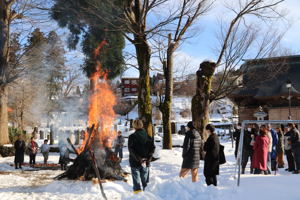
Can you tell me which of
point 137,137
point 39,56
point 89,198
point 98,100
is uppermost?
point 39,56

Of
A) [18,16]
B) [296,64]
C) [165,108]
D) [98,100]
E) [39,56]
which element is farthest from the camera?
[296,64]

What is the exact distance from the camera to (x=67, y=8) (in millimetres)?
13977

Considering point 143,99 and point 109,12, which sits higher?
point 109,12

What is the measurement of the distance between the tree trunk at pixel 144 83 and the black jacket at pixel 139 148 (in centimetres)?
776

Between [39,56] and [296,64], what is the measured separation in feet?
74.4

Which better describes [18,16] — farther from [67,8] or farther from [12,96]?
[12,96]

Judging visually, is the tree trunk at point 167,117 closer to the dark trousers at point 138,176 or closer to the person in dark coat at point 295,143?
the person in dark coat at point 295,143

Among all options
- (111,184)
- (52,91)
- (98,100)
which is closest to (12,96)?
(52,91)

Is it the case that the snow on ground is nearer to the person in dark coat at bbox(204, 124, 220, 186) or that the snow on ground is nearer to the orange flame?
the person in dark coat at bbox(204, 124, 220, 186)

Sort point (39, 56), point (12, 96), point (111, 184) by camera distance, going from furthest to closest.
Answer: point (12, 96) → point (39, 56) → point (111, 184)

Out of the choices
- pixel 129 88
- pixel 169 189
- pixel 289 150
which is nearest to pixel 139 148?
pixel 169 189

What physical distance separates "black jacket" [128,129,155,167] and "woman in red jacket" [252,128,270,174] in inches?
189

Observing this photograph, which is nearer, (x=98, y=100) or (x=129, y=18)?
(x=98, y=100)

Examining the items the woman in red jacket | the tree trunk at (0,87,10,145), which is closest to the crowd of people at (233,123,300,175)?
the woman in red jacket
